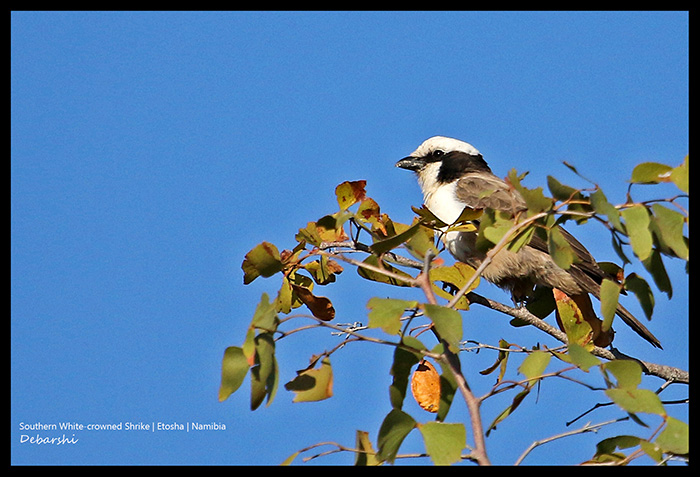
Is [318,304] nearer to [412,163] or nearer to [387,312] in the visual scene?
[387,312]

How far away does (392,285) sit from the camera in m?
3.54

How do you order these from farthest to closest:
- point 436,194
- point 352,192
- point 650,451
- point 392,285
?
point 436,194 < point 392,285 < point 352,192 < point 650,451

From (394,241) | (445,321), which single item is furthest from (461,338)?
(394,241)

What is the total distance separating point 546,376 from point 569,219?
51 centimetres

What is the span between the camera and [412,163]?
256 inches

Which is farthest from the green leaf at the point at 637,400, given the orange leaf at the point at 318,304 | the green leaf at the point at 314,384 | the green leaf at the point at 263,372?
the orange leaf at the point at 318,304

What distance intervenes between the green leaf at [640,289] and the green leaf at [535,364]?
1.18ft

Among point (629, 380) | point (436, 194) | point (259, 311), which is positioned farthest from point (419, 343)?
point (436, 194)

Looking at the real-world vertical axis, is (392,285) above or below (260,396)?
above

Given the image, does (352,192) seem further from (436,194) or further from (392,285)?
(436,194)

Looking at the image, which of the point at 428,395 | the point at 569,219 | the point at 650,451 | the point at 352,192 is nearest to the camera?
the point at 650,451

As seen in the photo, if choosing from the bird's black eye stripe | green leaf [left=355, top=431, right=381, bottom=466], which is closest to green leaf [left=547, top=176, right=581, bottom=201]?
green leaf [left=355, top=431, right=381, bottom=466]

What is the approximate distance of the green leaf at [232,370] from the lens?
2.26 metres

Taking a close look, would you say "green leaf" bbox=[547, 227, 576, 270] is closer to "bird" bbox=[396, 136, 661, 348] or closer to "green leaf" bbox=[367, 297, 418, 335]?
"green leaf" bbox=[367, 297, 418, 335]
